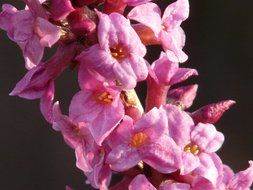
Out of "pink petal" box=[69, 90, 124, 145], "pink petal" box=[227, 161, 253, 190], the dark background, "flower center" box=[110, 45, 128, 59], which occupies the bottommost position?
the dark background

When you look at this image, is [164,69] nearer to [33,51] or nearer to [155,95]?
[155,95]

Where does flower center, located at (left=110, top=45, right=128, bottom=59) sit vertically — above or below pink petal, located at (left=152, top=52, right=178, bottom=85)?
above

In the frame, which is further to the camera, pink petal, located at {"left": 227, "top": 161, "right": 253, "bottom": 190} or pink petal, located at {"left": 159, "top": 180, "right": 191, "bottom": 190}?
pink petal, located at {"left": 227, "top": 161, "right": 253, "bottom": 190}

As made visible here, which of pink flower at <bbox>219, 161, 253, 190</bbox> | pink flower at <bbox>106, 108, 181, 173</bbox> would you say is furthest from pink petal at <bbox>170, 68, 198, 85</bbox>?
pink flower at <bbox>219, 161, 253, 190</bbox>

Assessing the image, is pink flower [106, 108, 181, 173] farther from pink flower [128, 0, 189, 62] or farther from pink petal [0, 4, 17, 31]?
pink petal [0, 4, 17, 31]

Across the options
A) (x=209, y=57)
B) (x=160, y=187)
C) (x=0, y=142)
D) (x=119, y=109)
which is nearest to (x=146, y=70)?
(x=119, y=109)

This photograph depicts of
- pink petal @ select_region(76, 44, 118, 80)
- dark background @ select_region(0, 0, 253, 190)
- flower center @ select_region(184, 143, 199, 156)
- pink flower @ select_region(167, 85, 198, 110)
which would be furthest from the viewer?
dark background @ select_region(0, 0, 253, 190)

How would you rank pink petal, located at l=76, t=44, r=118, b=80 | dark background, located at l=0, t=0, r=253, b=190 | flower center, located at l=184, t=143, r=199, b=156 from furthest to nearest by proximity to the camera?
dark background, located at l=0, t=0, r=253, b=190 < flower center, located at l=184, t=143, r=199, b=156 < pink petal, located at l=76, t=44, r=118, b=80
